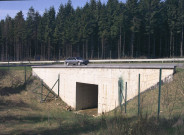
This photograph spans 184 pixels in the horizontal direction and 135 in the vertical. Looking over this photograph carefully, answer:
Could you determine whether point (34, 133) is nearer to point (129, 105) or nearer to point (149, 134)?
point (149, 134)

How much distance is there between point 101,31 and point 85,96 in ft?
115

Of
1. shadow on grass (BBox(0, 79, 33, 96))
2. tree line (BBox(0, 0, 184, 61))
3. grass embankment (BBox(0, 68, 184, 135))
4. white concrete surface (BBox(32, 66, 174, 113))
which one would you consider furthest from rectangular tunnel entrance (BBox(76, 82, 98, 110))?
tree line (BBox(0, 0, 184, 61))

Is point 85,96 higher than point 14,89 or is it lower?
lower

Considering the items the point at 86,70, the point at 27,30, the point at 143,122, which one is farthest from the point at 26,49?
the point at 143,122

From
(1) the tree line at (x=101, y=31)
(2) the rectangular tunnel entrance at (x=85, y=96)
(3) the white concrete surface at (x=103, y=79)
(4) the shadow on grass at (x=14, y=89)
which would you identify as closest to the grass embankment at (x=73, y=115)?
(4) the shadow on grass at (x=14, y=89)

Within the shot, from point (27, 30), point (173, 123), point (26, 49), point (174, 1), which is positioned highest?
point (174, 1)

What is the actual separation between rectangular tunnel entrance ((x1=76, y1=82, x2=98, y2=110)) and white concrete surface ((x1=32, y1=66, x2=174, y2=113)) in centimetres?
48

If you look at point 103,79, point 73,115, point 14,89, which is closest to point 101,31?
point 14,89

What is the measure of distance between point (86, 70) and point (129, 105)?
775cm

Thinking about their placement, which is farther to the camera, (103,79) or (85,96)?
(85,96)

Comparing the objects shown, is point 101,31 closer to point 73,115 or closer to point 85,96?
point 85,96

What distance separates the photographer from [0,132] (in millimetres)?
9602

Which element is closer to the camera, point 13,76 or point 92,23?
point 13,76

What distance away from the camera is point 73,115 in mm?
16781
